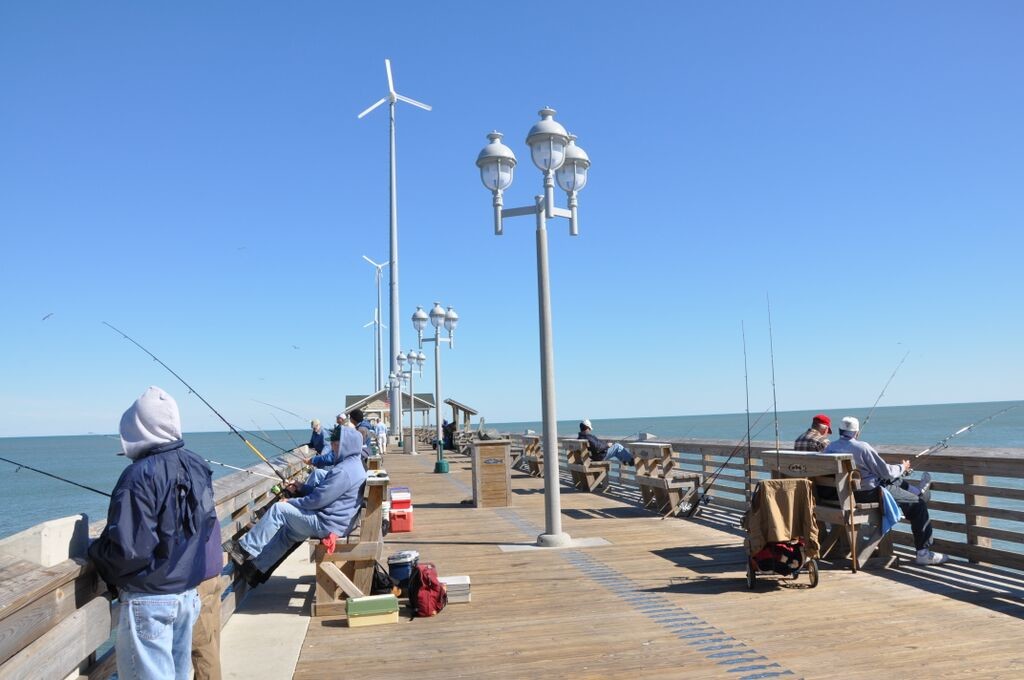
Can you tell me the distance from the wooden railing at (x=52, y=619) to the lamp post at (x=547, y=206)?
17.8ft

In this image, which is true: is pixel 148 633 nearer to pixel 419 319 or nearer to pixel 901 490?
pixel 901 490

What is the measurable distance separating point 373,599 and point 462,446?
1007 inches

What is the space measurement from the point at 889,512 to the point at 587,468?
7.70 meters

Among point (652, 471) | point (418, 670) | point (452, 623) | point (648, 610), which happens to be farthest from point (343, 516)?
point (652, 471)

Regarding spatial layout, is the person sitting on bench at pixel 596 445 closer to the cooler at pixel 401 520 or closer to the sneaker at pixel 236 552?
the cooler at pixel 401 520

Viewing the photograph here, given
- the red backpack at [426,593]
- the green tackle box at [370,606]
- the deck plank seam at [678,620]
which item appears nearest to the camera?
the deck plank seam at [678,620]

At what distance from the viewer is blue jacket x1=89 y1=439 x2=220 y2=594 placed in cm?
288

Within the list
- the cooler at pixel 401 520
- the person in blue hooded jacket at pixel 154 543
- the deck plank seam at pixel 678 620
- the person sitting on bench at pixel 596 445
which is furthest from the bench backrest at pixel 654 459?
the person in blue hooded jacket at pixel 154 543

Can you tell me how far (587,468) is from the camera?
14.3m

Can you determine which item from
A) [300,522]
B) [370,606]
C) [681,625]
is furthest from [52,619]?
[681,625]

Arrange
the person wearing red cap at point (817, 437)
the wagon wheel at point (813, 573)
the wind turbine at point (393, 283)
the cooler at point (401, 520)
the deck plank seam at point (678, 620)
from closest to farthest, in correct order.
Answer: the deck plank seam at point (678, 620), the wagon wheel at point (813, 573), the person wearing red cap at point (817, 437), the cooler at point (401, 520), the wind turbine at point (393, 283)

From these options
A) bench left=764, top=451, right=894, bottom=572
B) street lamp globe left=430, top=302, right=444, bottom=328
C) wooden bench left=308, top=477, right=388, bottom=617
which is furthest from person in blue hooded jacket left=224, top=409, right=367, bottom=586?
street lamp globe left=430, top=302, right=444, bottom=328

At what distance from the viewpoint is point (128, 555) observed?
2.84 m

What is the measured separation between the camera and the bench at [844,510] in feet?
22.4
